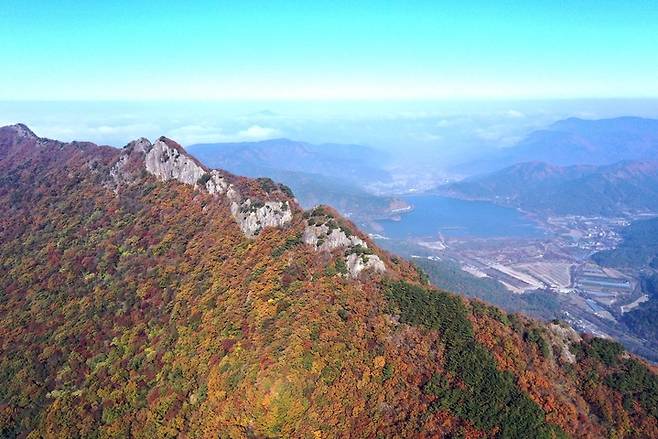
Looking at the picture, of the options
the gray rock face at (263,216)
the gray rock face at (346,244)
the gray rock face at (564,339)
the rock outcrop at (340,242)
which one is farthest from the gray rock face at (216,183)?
the gray rock face at (564,339)

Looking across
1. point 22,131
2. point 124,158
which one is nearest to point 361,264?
point 124,158

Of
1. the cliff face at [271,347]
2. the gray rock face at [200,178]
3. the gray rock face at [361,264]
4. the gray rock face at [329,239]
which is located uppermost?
the gray rock face at [200,178]

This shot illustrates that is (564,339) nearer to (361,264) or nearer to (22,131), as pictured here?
(361,264)

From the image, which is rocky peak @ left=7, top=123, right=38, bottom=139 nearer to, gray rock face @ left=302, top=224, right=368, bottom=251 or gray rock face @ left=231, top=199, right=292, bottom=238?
gray rock face @ left=231, top=199, right=292, bottom=238

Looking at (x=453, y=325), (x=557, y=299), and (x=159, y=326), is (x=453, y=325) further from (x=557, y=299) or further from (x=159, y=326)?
(x=557, y=299)

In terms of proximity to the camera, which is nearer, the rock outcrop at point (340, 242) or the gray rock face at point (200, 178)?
the rock outcrop at point (340, 242)

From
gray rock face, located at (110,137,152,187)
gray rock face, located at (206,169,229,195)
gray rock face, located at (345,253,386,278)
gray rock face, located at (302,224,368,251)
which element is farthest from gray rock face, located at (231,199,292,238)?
gray rock face, located at (110,137,152,187)

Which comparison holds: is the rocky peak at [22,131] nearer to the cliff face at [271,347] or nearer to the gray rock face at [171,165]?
the gray rock face at [171,165]
